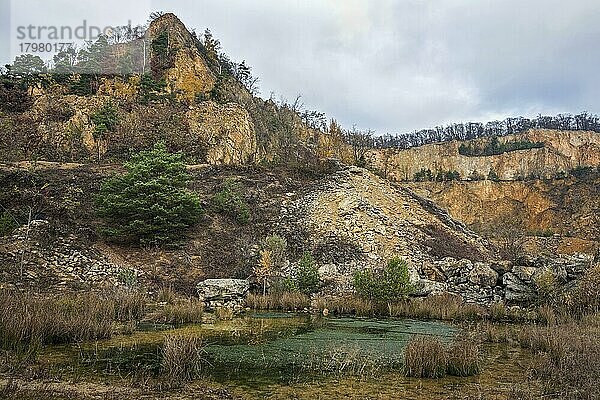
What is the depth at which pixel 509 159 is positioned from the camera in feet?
281

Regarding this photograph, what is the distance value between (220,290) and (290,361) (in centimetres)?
1163

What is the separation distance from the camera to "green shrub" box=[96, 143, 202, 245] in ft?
80.0

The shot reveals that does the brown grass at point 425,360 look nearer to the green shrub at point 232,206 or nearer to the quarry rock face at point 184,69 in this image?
the green shrub at point 232,206

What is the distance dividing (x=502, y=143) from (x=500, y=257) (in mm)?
66348

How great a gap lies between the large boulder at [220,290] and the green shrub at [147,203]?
481cm

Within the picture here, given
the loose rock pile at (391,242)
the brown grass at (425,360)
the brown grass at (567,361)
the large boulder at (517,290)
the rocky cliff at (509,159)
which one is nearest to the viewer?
the brown grass at (567,361)

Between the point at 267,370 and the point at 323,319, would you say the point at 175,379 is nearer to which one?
the point at 267,370

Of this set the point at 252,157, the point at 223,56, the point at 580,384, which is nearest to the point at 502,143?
the point at 223,56

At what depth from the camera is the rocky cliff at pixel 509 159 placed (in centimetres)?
8475

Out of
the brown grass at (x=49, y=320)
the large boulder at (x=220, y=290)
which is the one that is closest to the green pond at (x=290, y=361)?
the brown grass at (x=49, y=320)

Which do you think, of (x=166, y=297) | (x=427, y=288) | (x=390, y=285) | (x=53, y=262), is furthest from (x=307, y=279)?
(x=53, y=262)

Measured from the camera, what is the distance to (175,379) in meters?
8.12

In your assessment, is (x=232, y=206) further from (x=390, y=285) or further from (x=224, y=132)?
(x=224, y=132)

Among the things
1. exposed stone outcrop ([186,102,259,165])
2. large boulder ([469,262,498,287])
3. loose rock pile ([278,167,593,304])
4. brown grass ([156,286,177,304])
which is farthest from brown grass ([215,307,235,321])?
exposed stone outcrop ([186,102,259,165])
